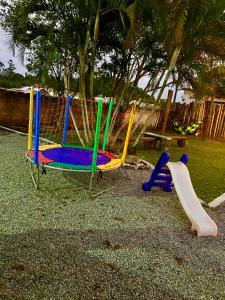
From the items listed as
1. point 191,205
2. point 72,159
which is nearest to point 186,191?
point 191,205

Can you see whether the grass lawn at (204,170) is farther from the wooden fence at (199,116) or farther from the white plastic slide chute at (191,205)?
the wooden fence at (199,116)

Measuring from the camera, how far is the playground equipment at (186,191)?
138 inches

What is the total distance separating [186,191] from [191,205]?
0.35 meters

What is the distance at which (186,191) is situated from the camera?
13.9ft

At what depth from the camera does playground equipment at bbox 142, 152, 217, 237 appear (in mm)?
3496

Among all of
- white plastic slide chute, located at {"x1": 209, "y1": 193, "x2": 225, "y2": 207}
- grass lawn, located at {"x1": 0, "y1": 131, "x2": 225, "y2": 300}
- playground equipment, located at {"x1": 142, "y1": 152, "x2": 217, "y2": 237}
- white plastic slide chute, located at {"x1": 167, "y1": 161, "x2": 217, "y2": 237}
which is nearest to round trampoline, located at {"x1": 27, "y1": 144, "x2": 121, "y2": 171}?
grass lawn, located at {"x1": 0, "y1": 131, "x2": 225, "y2": 300}

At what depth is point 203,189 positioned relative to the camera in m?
5.43

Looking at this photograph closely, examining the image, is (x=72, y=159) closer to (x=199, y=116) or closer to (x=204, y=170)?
(x=204, y=170)

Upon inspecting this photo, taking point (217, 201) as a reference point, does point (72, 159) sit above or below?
above

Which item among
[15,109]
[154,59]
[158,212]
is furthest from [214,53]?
[15,109]

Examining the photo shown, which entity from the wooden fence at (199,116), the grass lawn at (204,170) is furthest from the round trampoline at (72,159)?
the wooden fence at (199,116)

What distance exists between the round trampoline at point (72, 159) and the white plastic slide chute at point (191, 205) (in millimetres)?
1084

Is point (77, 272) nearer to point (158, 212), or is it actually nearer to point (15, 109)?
point (158, 212)

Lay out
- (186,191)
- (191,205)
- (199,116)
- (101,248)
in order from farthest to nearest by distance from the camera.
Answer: (199,116) → (186,191) → (191,205) → (101,248)
